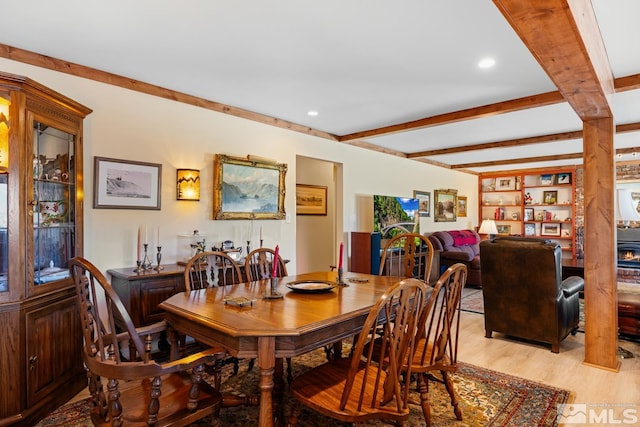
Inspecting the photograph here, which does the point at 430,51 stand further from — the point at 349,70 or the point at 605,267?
the point at 605,267

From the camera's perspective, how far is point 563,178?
8.48 meters

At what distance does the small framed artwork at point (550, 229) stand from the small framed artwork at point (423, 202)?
3.30 meters

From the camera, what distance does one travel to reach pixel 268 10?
2156 millimetres

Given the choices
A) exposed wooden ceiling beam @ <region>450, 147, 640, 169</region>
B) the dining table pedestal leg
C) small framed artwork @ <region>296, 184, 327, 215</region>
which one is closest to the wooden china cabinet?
the dining table pedestal leg

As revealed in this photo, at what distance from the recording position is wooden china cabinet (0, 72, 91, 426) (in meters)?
2.14

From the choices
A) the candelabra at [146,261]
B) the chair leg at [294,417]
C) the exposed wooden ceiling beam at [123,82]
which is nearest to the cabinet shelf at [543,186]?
the exposed wooden ceiling beam at [123,82]

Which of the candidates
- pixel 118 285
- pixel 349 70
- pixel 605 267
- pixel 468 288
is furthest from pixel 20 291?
pixel 468 288

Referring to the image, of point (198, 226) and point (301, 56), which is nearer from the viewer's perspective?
point (301, 56)

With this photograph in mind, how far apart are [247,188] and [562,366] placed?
340 cm

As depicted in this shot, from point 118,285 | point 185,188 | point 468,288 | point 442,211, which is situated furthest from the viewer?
point 442,211

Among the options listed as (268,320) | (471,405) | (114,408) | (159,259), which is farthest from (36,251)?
(471,405)

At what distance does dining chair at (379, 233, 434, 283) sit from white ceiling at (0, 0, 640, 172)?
141cm

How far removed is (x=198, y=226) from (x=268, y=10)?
7.36 ft

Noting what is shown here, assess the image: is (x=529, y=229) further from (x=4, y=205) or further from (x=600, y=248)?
(x=4, y=205)
